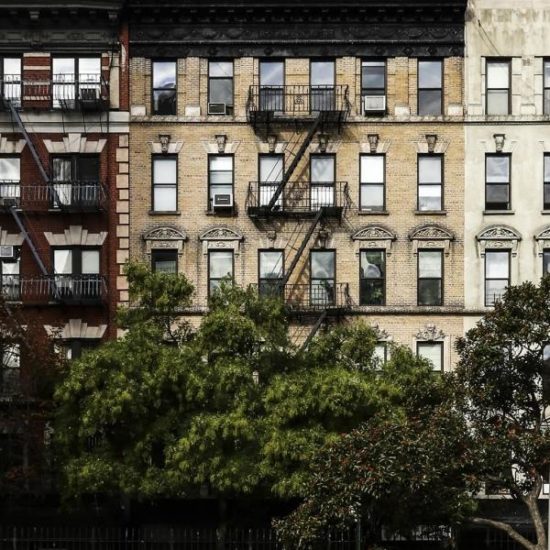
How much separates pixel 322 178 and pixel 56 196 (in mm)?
8708

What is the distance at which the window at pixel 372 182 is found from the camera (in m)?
41.2

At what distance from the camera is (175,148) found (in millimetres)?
41125

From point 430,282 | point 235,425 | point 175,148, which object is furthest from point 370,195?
point 235,425

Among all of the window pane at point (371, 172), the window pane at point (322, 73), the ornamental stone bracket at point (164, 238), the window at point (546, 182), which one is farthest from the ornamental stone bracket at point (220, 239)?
the window at point (546, 182)

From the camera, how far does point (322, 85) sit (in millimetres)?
41312

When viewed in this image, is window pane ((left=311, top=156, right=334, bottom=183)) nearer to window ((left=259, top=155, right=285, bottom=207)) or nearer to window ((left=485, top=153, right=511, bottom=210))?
window ((left=259, top=155, right=285, bottom=207))

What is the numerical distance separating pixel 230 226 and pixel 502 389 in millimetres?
14871

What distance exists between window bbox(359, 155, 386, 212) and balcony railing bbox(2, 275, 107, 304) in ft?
29.5

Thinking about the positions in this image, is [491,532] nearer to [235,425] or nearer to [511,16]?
[235,425]

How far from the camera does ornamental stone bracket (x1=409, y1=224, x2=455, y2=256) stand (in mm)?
40812

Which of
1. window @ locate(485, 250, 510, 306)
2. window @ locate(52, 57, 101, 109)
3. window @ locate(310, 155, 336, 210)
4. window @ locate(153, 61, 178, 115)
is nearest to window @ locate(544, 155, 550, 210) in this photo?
window @ locate(485, 250, 510, 306)

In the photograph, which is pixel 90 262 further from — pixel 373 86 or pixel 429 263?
pixel 429 263

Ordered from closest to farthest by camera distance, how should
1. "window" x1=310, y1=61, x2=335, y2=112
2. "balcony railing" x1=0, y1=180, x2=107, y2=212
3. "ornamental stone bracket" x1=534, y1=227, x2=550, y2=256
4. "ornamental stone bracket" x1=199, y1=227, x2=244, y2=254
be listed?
"balcony railing" x1=0, y1=180, x2=107, y2=212 → "ornamental stone bracket" x1=534, y1=227, x2=550, y2=256 → "ornamental stone bracket" x1=199, y1=227, x2=244, y2=254 → "window" x1=310, y1=61, x2=335, y2=112

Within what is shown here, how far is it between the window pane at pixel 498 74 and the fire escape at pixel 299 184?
479 centimetres
